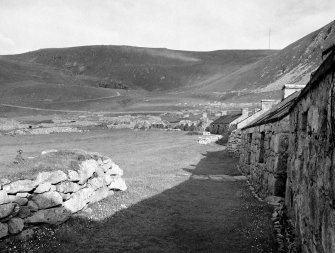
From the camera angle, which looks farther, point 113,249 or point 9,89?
point 9,89

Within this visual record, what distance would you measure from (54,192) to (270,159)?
Result: 339 inches

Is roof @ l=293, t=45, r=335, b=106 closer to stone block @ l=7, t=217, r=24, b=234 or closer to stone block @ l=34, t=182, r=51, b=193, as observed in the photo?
stone block @ l=34, t=182, r=51, b=193

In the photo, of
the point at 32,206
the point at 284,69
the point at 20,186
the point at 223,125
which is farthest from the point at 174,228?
the point at 284,69

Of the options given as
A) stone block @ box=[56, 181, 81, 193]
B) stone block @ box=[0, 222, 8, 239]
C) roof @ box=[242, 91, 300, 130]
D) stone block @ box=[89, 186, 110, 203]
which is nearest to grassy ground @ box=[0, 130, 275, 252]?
stone block @ box=[89, 186, 110, 203]

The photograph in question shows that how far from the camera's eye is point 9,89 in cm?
16625

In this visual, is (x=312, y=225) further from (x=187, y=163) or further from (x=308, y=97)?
(x=187, y=163)

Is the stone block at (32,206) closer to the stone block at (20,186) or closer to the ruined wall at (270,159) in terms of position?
the stone block at (20,186)

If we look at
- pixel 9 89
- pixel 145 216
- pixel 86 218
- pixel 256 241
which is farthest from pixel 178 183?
pixel 9 89

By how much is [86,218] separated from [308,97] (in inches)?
309

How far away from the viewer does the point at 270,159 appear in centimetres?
1332

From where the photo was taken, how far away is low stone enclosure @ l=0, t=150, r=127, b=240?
855 centimetres

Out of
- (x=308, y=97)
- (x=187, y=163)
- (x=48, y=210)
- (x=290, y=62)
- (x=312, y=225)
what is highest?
(x=290, y=62)

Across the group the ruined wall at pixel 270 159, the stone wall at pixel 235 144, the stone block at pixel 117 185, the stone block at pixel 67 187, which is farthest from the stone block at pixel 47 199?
the stone wall at pixel 235 144

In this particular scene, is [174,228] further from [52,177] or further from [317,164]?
[317,164]
